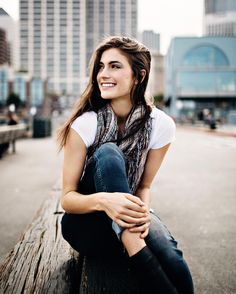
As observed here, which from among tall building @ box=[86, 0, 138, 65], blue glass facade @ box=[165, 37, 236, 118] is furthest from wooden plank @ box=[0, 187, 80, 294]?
tall building @ box=[86, 0, 138, 65]

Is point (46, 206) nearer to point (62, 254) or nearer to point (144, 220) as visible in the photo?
point (62, 254)

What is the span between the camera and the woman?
1.53m

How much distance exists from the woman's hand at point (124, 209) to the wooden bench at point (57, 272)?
0.27 meters

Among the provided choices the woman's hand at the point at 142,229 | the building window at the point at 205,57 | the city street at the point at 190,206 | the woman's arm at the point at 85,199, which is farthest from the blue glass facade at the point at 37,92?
the woman's hand at the point at 142,229

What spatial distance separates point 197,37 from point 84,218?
44.9 meters

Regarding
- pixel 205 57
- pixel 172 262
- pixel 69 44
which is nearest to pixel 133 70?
pixel 172 262

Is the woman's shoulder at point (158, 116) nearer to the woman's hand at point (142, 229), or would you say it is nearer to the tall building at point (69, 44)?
the woman's hand at point (142, 229)

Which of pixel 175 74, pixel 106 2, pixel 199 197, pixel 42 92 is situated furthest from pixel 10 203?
pixel 106 2

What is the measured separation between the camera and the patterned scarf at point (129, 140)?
1.90 meters

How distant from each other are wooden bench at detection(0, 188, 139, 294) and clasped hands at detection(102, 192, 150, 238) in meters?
0.25

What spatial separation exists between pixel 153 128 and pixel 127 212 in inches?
25.5

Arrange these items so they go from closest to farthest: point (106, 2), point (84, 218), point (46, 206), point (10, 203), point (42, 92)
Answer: point (84, 218)
point (46, 206)
point (10, 203)
point (42, 92)
point (106, 2)

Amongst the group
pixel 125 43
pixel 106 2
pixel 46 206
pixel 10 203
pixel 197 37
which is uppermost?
pixel 106 2

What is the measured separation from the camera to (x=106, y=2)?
6073 inches
